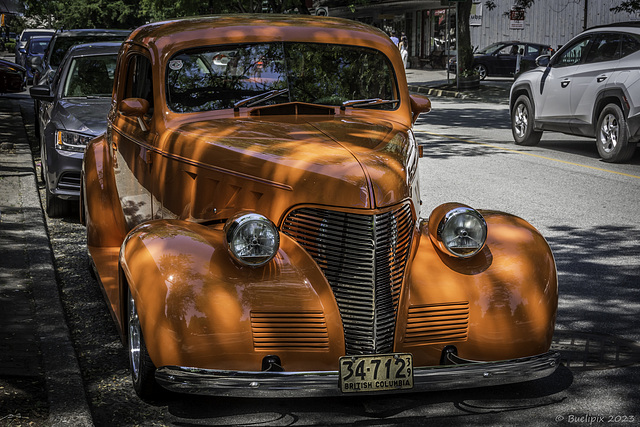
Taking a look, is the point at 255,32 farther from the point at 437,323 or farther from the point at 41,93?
the point at 41,93

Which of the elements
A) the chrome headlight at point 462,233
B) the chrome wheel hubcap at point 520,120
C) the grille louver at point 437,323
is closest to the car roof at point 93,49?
the chrome headlight at point 462,233

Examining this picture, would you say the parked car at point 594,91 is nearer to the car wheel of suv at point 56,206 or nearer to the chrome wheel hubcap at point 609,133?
the chrome wheel hubcap at point 609,133

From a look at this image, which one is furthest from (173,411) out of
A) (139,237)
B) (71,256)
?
(71,256)

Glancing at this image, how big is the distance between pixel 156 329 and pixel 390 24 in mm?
49943

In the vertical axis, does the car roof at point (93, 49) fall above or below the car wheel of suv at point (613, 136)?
above

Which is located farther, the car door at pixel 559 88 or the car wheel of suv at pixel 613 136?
the car door at pixel 559 88

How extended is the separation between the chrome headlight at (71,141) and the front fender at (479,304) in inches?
220

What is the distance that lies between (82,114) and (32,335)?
4584mm

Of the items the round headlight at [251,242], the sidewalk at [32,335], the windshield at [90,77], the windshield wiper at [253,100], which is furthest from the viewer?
the windshield at [90,77]

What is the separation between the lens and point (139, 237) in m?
4.36

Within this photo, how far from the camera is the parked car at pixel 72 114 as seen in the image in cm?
899

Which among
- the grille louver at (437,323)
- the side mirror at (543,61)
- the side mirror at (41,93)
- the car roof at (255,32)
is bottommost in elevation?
the grille louver at (437,323)

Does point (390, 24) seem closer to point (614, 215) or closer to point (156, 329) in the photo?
point (614, 215)

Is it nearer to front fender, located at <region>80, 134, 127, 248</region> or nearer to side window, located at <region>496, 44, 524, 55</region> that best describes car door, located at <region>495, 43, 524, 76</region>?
side window, located at <region>496, 44, 524, 55</region>
